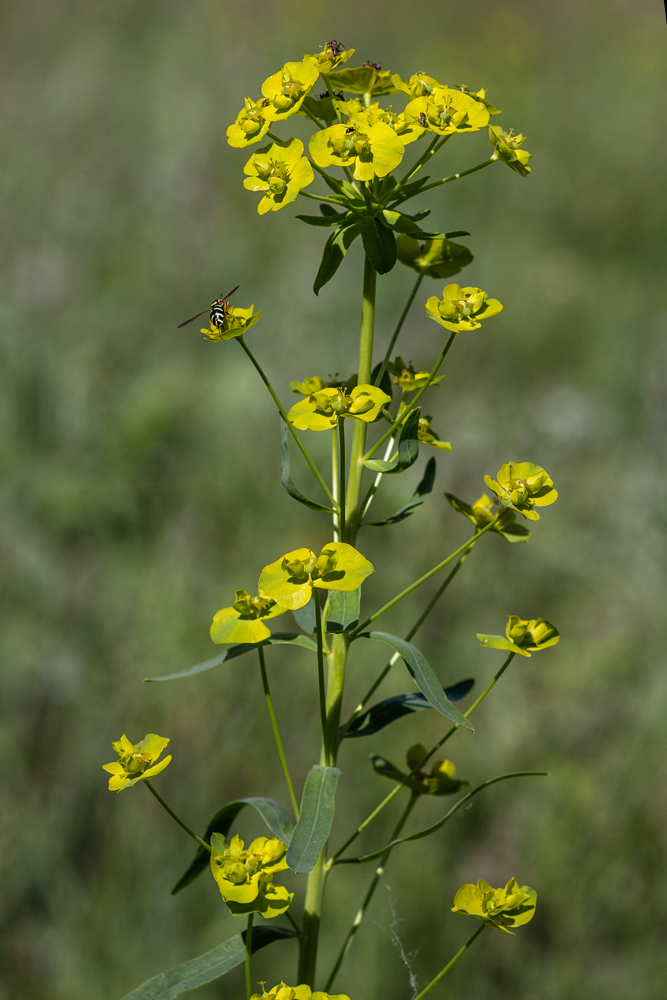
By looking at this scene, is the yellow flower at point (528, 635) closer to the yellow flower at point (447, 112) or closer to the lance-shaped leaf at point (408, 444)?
the lance-shaped leaf at point (408, 444)

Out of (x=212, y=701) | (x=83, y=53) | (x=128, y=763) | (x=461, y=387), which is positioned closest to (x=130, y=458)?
(x=212, y=701)

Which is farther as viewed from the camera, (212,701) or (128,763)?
(212,701)

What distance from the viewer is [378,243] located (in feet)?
3.95

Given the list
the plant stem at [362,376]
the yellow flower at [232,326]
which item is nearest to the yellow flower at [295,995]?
the plant stem at [362,376]

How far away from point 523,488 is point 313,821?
0.63 m

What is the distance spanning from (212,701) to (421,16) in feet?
35.3

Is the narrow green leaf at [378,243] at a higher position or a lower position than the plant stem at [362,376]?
higher

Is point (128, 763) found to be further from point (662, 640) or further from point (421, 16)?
point (421, 16)

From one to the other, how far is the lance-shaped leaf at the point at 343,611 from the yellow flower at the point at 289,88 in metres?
0.77

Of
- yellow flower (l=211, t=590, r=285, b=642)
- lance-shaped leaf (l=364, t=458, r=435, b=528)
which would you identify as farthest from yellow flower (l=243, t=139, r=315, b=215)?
yellow flower (l=211, t=590, r=285, b=642)

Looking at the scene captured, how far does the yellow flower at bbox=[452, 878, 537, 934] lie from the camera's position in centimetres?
120

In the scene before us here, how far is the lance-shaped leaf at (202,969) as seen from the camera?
1163mm

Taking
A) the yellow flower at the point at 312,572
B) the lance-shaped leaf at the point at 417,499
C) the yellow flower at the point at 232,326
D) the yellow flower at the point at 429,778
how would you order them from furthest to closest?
the yellow flower at the point at 429,778 < the lance-shaped leaf at the point at 417,499 < the yellow flower at the point at 232,326 < the yellow flower at the point at 312,572

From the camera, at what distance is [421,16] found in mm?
10562
